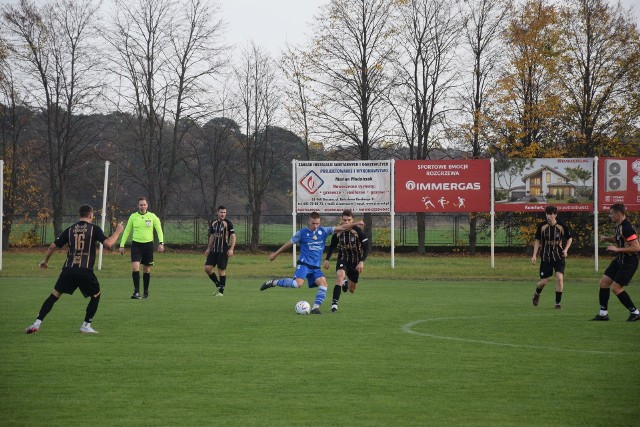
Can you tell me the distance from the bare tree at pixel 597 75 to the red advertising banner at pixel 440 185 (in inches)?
601

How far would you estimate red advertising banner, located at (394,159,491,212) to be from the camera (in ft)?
108

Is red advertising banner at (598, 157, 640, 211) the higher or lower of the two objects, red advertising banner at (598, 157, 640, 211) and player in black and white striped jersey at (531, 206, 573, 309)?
the higher

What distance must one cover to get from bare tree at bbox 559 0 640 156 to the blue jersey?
1257 inches

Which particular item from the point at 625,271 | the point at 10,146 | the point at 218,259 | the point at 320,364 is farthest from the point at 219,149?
the point at 320,364

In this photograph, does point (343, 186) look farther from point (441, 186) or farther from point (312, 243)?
A: point (312, 243)

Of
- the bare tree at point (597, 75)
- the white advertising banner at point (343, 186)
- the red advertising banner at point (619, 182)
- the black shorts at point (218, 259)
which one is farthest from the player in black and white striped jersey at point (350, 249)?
the bare tree at point (597, 75)

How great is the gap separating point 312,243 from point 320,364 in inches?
262

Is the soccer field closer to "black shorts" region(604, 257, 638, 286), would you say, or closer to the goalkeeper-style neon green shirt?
"black shorts" region(604, 257, 638, 286)

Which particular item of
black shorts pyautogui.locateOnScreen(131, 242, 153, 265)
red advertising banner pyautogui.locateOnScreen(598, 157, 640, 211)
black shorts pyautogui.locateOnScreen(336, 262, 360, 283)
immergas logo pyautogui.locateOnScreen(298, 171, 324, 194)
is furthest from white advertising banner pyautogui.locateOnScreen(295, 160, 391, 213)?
black shorts pyautogui.locateOnScreen(336, 262, 360, 283)

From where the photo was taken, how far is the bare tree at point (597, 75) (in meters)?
46.0

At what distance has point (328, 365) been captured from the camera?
35.5ft

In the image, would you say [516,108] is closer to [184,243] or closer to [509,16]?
[509,16]

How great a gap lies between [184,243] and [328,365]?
43261mm

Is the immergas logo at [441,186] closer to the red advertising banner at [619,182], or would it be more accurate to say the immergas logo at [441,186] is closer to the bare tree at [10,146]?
the red advertising banner at [619,182]
